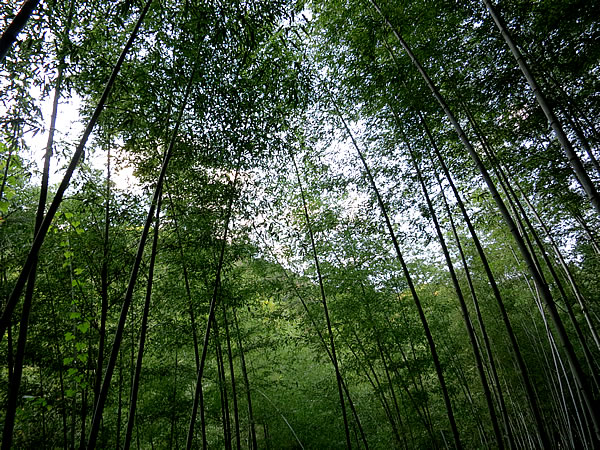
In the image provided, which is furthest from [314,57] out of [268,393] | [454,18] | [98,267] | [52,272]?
[268,393]

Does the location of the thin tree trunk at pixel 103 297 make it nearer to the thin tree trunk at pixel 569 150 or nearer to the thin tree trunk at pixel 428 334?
the thin tree trunk at pixel 428 334

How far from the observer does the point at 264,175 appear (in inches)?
184

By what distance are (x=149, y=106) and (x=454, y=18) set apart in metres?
3.22

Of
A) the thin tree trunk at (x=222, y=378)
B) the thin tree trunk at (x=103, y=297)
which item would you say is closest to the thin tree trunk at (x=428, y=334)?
the thin tree trunk at (x=222, y=378)

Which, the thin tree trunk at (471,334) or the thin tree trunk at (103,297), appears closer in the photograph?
the thin tree trunk at (471,334)

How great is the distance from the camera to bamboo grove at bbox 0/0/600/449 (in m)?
2.19

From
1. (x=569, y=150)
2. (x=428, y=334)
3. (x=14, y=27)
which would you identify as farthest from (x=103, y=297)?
(x=569, y=150)

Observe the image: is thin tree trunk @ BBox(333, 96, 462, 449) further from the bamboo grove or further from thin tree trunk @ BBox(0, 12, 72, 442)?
thin tree trunk @ BBox(0, 12, 72, 442)

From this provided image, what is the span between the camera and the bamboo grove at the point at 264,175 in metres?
2.19

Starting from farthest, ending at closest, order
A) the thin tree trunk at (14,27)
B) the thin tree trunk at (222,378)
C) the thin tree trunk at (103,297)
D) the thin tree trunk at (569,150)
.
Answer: the thin tree trunk at (222,378)
the thin tree trunk at (103,297)
the thin tree trunk at (569,150)
the thin tree trunk at (14,27)

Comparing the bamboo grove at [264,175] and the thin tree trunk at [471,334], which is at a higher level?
the bamboo grove at [264,175]

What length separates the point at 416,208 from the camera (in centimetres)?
424

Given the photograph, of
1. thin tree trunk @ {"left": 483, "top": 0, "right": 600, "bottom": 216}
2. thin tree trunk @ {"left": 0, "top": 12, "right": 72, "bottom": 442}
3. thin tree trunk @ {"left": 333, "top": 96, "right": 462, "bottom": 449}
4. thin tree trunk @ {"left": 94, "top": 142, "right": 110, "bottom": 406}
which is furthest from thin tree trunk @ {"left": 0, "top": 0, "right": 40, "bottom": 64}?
thin tree trunk @ {"left": 333, "top": 96, "right": 462, "bottom": 449}

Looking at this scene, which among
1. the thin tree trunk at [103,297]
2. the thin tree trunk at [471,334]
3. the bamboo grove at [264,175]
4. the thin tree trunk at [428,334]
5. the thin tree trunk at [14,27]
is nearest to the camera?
the thin tree trunk at [14,27]
